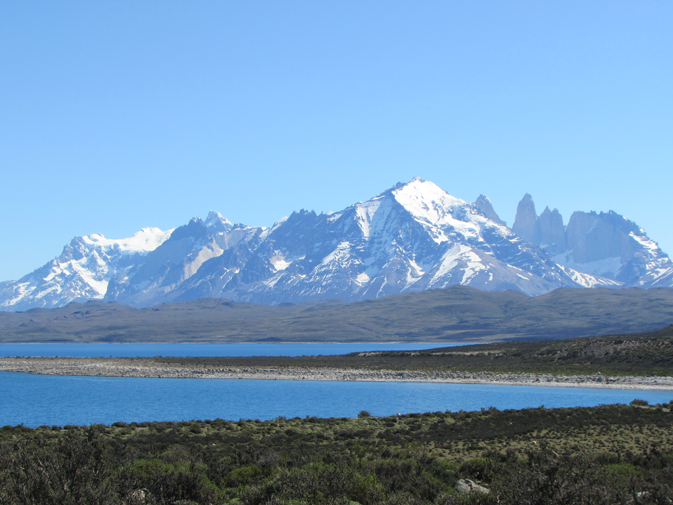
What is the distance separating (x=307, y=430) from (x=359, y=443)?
508 cm

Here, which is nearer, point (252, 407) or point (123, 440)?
point (123, 440)

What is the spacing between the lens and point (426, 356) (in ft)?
360

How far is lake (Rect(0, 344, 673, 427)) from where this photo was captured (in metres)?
45.9

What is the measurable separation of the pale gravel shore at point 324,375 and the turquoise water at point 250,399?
10.8 feet

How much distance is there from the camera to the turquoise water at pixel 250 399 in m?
46.0

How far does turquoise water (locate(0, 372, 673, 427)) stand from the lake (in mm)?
74

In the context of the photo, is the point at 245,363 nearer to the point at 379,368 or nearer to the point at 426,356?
the point at 379,368

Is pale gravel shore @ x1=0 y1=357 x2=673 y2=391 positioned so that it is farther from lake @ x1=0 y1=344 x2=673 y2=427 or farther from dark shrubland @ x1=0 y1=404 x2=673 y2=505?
dark shrubland @ x1=0 y1=404 x2=673 y2=505

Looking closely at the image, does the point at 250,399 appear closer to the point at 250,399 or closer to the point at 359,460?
the point at 250,399

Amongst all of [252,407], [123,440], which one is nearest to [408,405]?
[252,407]

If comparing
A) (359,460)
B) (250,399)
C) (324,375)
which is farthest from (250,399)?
(359,460)

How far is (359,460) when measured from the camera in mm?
21125

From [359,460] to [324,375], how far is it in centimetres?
6010

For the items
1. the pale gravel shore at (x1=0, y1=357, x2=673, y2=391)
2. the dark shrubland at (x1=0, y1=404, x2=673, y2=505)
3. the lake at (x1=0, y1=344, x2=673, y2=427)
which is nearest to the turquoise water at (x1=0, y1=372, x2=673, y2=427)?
the lake at (x1=0, y1=344, x2=673, y2=427)
